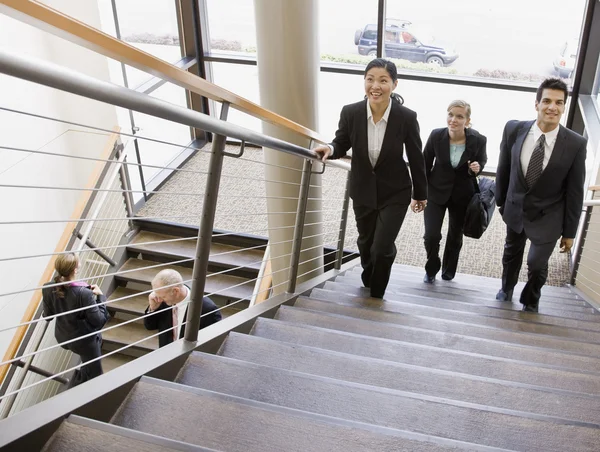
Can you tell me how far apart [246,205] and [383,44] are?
7.34 ft

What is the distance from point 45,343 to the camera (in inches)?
172

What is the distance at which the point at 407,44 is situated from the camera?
19.4 feet

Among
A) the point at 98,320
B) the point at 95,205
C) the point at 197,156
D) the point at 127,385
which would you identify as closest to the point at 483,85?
the point at 197,156

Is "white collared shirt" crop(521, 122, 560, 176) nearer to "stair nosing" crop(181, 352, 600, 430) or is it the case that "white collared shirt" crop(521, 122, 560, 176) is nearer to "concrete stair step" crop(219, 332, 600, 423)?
"concrete stair step" crop(219, 332, 600, 423)

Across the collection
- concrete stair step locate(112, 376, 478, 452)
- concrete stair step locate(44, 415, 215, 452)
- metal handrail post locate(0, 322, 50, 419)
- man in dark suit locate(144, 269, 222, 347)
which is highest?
concrete stair step locate(44, 415, 215, 452)

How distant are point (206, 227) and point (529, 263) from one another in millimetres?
2117

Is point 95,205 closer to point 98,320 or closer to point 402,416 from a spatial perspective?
point 98,320

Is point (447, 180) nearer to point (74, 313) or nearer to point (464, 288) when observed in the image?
point (464, 288)

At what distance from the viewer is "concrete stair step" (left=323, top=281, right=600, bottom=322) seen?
11.4 ft

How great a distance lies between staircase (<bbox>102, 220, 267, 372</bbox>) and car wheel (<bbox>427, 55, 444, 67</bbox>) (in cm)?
259

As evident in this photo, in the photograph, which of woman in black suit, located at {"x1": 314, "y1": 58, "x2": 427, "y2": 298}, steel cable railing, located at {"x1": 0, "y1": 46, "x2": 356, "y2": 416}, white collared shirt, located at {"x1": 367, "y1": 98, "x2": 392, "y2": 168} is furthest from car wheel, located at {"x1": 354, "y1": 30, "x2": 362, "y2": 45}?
white collared shirt, located at {"x1": 367, "y1": 98, "x2": 392, "y2": 168}

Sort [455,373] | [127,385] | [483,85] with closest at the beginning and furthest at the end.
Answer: [127,385] < [455,373] < [483,85]

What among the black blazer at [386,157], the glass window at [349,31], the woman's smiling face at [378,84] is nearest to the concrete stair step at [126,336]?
the black blazer at [386,157]

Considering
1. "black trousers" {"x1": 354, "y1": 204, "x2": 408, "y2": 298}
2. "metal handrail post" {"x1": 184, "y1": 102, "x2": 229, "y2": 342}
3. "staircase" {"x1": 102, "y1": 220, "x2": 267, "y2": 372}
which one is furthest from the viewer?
"staircase" {"x1": 102, "y1": 220, "x2": 267, "y2": 372}
